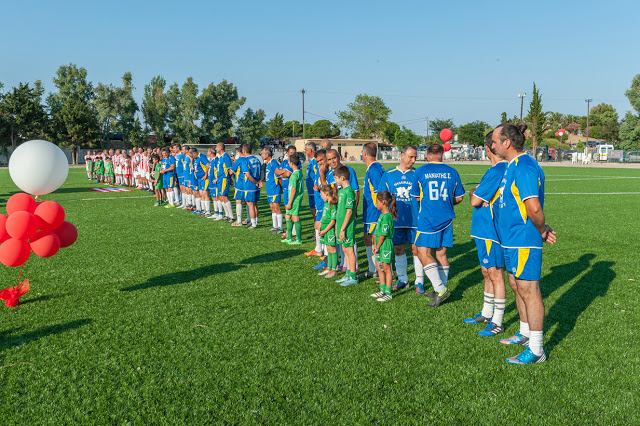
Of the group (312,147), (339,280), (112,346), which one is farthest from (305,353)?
(312,147)

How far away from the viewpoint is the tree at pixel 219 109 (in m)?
62.1

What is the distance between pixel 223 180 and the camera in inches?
494

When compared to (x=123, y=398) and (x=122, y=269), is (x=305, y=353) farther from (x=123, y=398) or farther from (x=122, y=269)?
(x=122, y=269)

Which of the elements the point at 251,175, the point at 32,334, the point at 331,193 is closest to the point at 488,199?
the point at 331,193

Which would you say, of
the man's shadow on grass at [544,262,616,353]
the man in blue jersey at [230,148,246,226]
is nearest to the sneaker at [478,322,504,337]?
the man's shadow on grass at [544,262,616,353]

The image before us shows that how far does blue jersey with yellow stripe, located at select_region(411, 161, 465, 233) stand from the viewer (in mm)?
5551

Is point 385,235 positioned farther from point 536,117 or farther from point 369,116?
point 369,116

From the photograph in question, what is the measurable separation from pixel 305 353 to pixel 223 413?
1.14 m

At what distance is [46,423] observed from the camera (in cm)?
323

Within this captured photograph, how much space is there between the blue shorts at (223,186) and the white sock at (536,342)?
384 inches

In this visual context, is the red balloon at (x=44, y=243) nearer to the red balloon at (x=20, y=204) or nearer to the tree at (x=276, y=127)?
the red balloon at (x=20, y=204)

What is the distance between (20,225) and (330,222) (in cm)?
381

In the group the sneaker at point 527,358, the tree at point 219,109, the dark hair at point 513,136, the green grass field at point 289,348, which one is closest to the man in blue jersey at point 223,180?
the green grass field at point 289,348

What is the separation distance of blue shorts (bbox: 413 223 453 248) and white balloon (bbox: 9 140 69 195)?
182 inches
